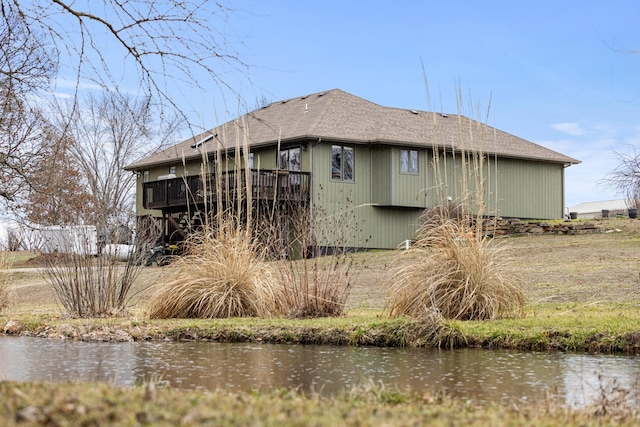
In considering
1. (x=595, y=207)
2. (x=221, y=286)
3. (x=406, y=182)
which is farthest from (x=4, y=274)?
(x=595, y=207)

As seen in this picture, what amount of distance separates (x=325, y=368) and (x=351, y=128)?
23076 millimetres

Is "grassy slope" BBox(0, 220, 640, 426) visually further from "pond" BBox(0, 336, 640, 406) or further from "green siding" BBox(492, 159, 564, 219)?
"green siding" BBox(492, 159, 564, 219)

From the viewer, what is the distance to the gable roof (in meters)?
28.0

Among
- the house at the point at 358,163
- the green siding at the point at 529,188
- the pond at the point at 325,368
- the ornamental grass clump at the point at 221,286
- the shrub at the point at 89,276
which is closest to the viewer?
the pond at the point at 325,368

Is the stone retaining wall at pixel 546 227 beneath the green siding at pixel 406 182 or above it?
beneath

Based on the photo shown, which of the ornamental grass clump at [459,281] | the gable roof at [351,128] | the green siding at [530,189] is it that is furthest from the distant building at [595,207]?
the ornamental grass clump at [459,281]

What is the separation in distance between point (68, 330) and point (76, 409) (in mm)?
6035

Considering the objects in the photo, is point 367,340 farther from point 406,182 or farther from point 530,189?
point 530,189

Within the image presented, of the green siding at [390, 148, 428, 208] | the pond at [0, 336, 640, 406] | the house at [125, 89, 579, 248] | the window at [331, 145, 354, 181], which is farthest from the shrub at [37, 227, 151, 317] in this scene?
the green siding at [390, 148, 428, 208]

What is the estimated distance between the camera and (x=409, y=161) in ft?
96.2

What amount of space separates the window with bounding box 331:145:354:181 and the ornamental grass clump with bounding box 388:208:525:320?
19.2 metres

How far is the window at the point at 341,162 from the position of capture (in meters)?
28.4

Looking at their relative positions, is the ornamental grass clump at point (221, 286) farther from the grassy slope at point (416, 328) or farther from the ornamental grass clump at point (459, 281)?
the ornamental grass clump at point (459, 281)

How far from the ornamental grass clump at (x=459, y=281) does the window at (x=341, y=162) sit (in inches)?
754
